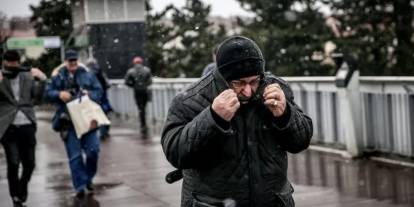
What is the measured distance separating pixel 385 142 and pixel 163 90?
9.68 meters

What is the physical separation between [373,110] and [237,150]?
686cm

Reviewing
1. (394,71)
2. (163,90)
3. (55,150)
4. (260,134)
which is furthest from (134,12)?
(260,134)

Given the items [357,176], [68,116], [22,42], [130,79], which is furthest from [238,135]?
[22,42]

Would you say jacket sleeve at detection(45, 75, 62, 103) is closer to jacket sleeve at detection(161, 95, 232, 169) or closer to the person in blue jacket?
the person in blue jacket

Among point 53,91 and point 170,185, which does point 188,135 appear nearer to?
point 53,91

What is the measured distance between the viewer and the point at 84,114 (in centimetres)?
823

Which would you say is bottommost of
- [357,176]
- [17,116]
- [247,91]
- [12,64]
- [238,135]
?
[357,176]

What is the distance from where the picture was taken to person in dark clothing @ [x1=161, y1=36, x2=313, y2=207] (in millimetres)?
3225

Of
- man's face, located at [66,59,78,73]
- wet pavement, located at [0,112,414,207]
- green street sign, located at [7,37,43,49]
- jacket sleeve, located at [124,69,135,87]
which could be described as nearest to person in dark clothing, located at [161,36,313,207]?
wet pavement, located at [0,112,414,207]

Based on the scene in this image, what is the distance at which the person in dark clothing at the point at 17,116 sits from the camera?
761 cm

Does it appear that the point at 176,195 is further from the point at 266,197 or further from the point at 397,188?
the point at 266,197

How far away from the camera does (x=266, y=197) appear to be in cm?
335

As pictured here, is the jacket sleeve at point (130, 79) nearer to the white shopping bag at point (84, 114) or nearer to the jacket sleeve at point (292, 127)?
the white shopping bag at point (84, 114)

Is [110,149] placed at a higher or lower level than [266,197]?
lower
